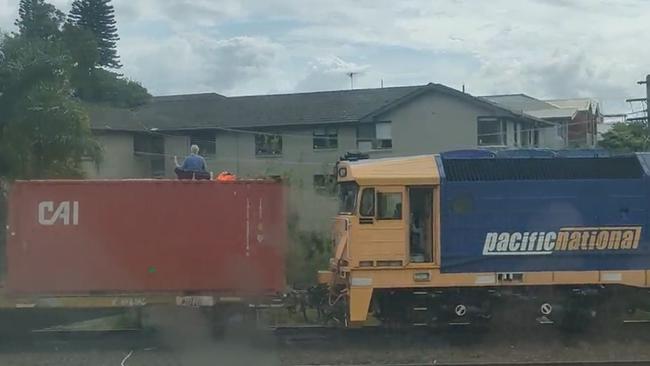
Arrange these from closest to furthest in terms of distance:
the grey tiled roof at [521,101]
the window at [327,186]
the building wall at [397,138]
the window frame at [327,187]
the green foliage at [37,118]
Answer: the window frame at [327,187], the window at [327,186], the green foliage at [37,118], the building wall at [397,138], the grey tiled roof at [521,101]

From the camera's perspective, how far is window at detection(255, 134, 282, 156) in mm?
40531

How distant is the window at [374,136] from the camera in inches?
1550

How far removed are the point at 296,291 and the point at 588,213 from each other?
195 inches

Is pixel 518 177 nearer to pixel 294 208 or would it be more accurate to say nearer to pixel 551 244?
pixel 551 244

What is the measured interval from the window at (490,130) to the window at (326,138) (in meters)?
6.84

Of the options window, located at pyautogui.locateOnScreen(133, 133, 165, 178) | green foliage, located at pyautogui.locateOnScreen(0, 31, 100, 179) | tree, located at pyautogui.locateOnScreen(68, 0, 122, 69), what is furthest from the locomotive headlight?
tree, located at pyautogui.locateOnScreen(68, 0, 122, 69)

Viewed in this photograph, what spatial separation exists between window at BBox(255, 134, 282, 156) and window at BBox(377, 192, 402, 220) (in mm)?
27515

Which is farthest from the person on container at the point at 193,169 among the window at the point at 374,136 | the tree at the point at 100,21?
the tree at the point at 100,21

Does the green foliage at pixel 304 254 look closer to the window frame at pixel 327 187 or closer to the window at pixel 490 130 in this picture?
the window frame at pixel 327 187

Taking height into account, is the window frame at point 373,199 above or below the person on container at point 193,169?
below

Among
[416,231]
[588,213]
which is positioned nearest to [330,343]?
[416,231]

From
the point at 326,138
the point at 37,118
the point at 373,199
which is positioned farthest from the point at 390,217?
the point at 326,138

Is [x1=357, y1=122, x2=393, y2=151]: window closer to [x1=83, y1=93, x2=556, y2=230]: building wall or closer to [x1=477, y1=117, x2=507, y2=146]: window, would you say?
[x1=83, y1=93, x2=556, y2=230]: building wall

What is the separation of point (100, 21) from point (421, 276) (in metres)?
83.0
